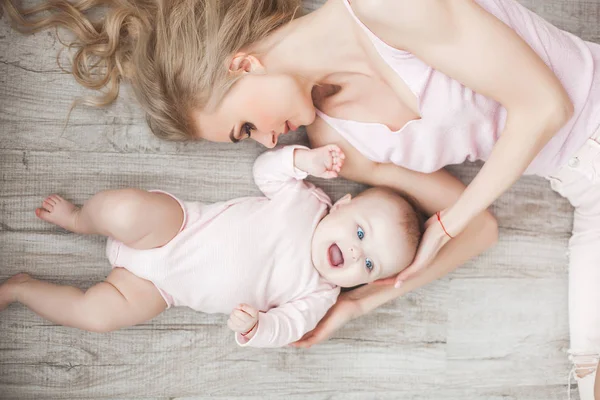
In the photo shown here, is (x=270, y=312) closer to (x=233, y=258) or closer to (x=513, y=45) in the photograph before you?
(x=233, y=258)

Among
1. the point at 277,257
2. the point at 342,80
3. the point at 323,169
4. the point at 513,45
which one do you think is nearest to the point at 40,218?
the point at 277,257

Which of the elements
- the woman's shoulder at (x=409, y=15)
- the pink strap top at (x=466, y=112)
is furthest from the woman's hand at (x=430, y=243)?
the woman's shoulder at (x=409, y=15)

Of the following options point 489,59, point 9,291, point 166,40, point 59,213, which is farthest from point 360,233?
point 9,291

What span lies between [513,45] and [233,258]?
0.78m

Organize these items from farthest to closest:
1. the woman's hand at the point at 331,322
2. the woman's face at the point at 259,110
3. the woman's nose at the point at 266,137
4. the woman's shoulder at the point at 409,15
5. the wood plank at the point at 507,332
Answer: the wood plank at the point at 507,332, the woman's hand at the point at 331,322, the woman's nose at the point at 266,137, the woman's face at the point at 259,110, the woman's shoulder at the point at 409,15

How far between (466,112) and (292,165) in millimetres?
436

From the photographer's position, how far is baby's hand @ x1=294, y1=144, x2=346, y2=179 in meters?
1.44

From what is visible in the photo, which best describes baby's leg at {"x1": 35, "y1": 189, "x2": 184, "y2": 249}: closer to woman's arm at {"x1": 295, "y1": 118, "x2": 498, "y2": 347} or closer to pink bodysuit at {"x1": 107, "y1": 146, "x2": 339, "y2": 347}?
pink bodysuit at {"x1": 107, "y1": 146, "x2": 339, "y2": 347}

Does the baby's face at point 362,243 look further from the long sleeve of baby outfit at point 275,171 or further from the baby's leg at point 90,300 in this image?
the baby's leg at point 90,300

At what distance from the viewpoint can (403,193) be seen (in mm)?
1542

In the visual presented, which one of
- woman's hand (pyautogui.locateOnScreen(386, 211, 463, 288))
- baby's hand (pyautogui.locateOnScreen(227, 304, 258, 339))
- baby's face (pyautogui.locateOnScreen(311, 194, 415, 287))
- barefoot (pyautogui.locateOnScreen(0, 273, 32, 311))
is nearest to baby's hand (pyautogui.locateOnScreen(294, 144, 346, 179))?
baby's face (pyautogui.locateOnScreen(311, 194, 415, 287))

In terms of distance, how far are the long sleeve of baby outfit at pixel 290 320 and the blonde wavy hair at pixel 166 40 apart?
1.58 feet

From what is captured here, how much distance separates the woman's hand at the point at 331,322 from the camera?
153cm

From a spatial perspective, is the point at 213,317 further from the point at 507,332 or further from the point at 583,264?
the point at 583,264
